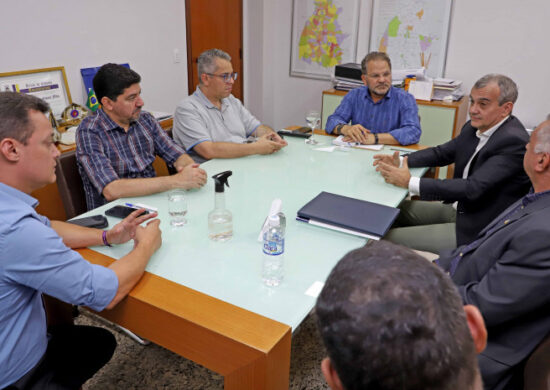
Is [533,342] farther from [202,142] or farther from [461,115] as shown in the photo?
[461,115]

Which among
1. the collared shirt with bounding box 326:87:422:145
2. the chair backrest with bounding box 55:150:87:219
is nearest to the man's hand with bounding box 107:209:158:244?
the chair backrest with bounding box 55:150:87:219

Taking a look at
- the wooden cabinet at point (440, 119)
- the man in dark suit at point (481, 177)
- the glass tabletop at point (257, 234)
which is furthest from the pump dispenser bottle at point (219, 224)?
the wooden cabinet at point (440, 119)

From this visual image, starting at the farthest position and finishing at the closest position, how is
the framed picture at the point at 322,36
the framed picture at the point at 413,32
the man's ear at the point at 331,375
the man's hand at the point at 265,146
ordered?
the framed picture at the point at 322,36 → the framed picture at the point at 413,32 → the man's hand at the point at 265,146 → the man's ear at the point at 331,375

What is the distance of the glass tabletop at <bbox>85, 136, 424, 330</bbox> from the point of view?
1209 millimetres

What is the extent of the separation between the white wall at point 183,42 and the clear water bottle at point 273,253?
8.04 ft

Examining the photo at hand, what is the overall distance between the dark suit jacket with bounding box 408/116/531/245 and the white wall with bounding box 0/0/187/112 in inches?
103

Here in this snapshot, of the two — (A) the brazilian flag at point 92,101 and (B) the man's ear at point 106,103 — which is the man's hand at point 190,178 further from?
(A) the brazilian flag at point 92,101

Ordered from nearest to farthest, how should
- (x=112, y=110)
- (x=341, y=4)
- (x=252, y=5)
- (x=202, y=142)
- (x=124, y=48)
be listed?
(x=112, y=110) < (x=202, y=142) < (x=124, y=48) < (x=341, y=4) < (x=252, y=5)

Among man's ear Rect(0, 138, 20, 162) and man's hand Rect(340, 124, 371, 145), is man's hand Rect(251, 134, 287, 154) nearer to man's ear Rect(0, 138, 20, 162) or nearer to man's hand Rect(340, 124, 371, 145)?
man's hand Rect(340, 124, 371, 145)

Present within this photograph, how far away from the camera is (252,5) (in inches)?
193

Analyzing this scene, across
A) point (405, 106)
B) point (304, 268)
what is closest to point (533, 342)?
point (304, 268)

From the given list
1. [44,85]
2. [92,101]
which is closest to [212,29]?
[92,101]

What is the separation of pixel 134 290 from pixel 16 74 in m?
2.31

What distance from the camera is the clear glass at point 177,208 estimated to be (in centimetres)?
160
